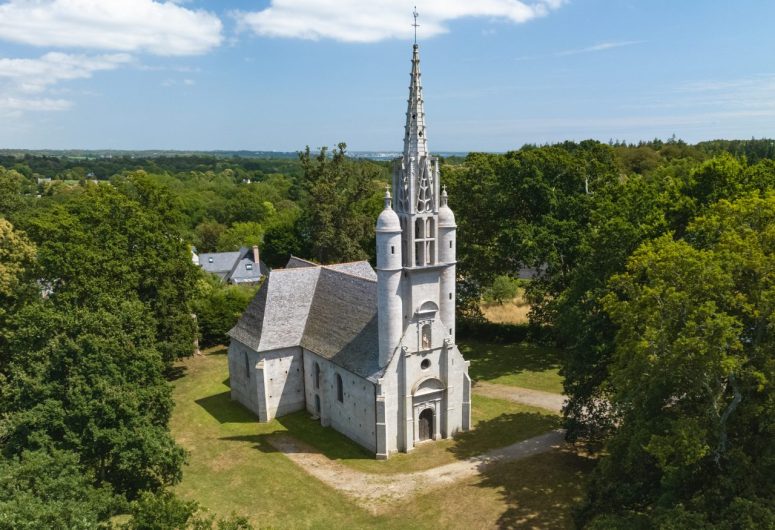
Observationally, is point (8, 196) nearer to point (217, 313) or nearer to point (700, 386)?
point (217, 313)

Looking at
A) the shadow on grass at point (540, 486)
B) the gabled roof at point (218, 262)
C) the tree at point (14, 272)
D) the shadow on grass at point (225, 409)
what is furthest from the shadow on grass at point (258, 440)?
the gabled roof at point (218, 262)

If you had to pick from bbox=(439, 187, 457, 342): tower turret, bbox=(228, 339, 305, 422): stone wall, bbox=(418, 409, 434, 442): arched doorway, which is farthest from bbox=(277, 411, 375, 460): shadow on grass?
bbox=(439, 187, 457, 342): tower turret

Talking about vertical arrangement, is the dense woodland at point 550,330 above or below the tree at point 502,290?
above

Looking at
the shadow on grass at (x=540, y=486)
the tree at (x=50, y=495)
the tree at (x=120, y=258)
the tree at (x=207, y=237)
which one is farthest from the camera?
the tree at (x=207, y=237)

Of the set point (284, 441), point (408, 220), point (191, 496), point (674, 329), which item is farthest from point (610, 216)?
point (191, 496)

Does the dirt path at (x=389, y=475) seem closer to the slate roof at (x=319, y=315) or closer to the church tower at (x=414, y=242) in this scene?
the slate roof at (x=319, y=315)

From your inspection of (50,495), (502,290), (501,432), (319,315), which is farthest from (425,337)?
(502,290)

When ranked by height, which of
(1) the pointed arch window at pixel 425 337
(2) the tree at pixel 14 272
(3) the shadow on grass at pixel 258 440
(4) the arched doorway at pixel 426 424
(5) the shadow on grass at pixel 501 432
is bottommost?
(3) the shadow on grass at pixel 258 440
